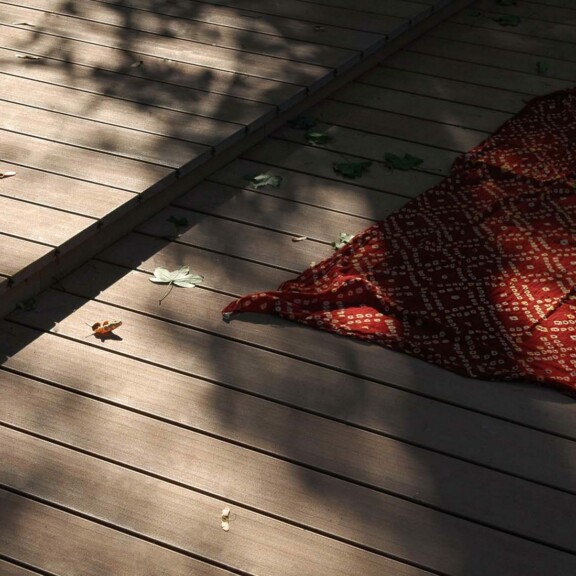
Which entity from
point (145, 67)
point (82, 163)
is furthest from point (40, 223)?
point (145, 67)

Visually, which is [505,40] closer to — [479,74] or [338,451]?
[479,74]

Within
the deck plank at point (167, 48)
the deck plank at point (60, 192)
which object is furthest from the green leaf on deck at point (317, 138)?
the deck plank at point (60, 192)

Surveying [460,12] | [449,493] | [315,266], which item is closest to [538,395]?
[449,493]

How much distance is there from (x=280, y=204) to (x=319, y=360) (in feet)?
2.60

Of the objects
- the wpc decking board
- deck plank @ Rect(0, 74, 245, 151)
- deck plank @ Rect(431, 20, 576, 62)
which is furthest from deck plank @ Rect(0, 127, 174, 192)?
deck plank @ Rect(431, 20, 576, 62)

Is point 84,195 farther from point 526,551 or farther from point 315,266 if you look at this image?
point 526,551

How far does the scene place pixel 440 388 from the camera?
2.40m

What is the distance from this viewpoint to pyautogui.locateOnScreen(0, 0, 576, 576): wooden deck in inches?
78.0

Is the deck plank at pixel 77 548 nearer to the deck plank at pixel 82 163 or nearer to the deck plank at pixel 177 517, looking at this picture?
the deck plank at pixel 177 517

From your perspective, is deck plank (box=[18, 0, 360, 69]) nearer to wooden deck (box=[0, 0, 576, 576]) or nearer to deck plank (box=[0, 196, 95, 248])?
wooden deck (box=[0, 0, 576, 576])

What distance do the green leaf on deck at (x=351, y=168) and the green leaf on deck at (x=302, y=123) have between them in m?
0.28

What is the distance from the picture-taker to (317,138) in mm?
3492

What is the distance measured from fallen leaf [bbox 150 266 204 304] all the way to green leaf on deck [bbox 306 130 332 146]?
0.92 m

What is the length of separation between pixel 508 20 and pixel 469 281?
85.5 inches
